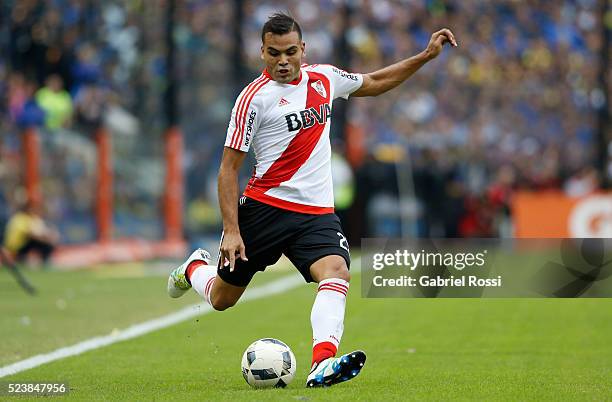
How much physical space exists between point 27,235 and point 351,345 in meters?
13.4

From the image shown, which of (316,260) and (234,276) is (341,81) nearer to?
(316,260)

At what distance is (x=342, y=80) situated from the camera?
8.30 m

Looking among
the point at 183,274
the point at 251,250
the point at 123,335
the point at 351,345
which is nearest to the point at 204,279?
the point at 183,274

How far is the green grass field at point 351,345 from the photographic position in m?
7.42

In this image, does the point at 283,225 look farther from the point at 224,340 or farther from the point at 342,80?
the point at 224,340

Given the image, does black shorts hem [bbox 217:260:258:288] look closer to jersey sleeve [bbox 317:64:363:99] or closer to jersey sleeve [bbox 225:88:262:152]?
jersey sleeve [bbox 225:88:262:152]

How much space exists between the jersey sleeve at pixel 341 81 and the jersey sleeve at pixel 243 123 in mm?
660

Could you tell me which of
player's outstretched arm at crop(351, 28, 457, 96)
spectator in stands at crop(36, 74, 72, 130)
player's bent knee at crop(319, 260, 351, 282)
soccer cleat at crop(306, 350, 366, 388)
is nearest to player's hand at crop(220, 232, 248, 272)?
player's bent knee at crop(319, 260, 351, 282)

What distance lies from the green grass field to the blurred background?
7.88 metres

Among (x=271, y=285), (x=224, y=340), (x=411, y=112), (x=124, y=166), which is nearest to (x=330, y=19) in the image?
(x=411, y=112)

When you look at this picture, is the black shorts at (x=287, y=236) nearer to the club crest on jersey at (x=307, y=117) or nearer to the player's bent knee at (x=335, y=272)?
the player's bent knee at (x=335, y=272)

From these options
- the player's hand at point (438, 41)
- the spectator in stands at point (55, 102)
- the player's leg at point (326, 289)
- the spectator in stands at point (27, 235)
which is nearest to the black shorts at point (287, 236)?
the player's leg at point (326, 289)

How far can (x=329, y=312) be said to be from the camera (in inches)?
297

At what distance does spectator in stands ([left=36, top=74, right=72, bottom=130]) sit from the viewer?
23.1 metres
